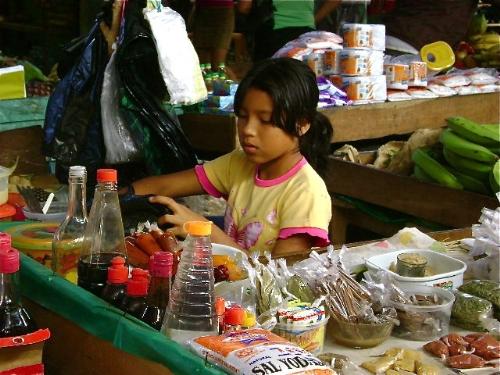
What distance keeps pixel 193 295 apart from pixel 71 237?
582mm

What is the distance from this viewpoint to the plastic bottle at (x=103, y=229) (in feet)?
6.63

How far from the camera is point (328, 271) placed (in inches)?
87.7

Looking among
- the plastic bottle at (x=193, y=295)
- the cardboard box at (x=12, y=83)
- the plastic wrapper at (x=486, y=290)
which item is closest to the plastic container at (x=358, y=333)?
the plastic wrapper at (x=486, y=290)

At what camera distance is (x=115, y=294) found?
186 centimetres

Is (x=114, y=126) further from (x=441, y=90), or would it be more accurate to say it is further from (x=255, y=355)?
(x=441, y=90)

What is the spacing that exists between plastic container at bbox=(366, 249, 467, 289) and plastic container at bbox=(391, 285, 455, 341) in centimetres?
11

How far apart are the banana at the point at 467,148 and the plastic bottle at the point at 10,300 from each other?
10.3 feet

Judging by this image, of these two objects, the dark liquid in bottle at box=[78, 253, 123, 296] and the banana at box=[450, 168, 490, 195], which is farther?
the banana at box=[450, 168, 490, 195]

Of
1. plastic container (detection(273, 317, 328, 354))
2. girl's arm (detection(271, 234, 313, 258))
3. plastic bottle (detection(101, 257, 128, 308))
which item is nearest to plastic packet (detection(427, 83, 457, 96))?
girl's arm (detection(271, 234, 313, 258))

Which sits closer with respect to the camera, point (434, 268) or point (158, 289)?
point (158, 289)

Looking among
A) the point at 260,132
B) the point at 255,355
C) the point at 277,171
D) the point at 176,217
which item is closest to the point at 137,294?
the point at 255,355

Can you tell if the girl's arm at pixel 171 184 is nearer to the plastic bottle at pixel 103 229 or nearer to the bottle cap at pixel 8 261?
the plastic bottle at pixel 103 229

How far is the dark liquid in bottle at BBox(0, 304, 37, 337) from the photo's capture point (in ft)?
5.68

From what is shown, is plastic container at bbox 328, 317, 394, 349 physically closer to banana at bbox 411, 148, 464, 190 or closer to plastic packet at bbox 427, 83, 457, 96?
banana at bbox 411, 148, 464, 190
